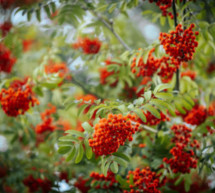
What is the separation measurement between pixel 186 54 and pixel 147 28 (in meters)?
4.43

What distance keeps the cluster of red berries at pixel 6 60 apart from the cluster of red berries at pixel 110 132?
8.59 feet

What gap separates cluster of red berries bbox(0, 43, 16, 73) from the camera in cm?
369

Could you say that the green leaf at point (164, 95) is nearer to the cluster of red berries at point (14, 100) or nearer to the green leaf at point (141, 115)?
the green leaf at point (141, 115)

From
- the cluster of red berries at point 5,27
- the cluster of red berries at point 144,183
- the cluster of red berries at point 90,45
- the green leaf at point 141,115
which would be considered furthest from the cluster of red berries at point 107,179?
the cluster of red berries at point 5,27

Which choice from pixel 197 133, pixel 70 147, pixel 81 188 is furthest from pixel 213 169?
pixel 81 188

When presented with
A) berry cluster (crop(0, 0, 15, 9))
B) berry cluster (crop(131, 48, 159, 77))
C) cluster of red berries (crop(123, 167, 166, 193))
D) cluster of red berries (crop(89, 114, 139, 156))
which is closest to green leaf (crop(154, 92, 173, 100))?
cluster of red berries (crop(89, 114, 139, 156))

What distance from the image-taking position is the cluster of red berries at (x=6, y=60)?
3691mm

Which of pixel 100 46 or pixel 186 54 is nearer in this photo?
pixel 186 54

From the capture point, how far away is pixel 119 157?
6.27ft

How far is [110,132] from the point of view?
65.6 inches

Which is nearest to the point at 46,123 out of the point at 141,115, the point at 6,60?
the point at 6,60

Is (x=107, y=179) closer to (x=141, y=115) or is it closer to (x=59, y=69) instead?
(x=141, y=115)

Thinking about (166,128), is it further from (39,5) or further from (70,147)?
(39,5)

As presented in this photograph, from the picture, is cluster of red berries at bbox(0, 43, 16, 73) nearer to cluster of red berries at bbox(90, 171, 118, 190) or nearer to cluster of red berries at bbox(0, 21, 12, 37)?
cluster of red berries at bbox(0, 21, 12, 37)
